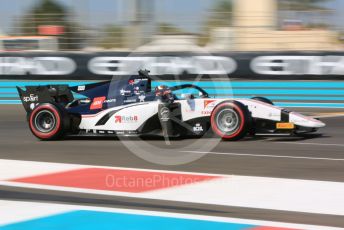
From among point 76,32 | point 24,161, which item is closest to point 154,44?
point 76,32

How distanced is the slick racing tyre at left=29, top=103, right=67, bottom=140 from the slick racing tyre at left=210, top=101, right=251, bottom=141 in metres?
2.29

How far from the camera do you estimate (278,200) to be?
18.0ft

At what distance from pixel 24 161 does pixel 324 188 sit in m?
3.88

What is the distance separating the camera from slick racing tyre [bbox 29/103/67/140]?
9352mm

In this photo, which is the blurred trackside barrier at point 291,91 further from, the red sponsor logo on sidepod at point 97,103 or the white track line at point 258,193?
the white track line at point 258,193

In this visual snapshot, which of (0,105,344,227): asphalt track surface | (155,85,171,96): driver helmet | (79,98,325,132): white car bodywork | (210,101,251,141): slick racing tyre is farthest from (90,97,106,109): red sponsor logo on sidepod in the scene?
(210,101,251,141): slick racing tyre

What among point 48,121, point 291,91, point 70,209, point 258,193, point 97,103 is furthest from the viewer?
point 291,91

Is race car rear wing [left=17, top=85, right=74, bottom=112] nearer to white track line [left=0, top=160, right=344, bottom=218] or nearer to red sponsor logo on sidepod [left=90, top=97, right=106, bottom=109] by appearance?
red sponsor logo on sidepod [left=90, top=97, right=106, bottom=109]

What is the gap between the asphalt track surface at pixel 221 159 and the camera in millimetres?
5234

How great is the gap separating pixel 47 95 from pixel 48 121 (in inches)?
16.2

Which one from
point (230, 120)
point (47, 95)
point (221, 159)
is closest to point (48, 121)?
point (47, 95)

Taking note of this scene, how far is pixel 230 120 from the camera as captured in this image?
8.87 metres

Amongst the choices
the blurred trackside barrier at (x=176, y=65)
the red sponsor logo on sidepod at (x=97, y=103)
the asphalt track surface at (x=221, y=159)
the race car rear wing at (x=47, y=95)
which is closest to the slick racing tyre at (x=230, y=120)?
the asphalt track surface at (x=221, y=159)

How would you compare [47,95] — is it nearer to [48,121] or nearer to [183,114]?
[48,121]
